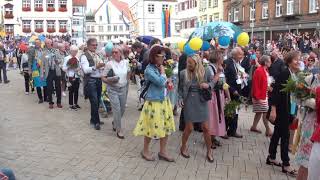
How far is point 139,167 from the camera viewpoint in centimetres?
621

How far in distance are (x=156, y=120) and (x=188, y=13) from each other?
60895mm

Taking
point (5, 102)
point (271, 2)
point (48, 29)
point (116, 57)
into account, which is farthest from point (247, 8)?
point (48, 29)

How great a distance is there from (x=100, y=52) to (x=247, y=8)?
34.0 meters

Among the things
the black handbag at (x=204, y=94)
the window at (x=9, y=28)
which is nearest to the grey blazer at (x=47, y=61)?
the black handbag at (x=204, y=94)

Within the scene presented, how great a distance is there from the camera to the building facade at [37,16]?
69.4 m

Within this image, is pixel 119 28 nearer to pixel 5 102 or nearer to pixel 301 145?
pixel 5 102

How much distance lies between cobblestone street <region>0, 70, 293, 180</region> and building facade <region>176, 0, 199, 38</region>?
52881 mm

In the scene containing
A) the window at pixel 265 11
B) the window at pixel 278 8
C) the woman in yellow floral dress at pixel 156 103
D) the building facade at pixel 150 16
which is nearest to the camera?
the woman in yellow floral dress at pixel 156 103

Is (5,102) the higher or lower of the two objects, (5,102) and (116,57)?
the lower

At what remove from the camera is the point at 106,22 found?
96.7 meters

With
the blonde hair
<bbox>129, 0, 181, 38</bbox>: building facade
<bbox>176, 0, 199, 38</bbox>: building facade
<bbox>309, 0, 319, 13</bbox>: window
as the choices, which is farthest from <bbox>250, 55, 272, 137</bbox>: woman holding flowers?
<bbox>129, 0, 181, 38</bbox>: building facade

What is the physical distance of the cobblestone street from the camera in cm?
589

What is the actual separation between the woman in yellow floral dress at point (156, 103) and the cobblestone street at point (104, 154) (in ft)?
1.69

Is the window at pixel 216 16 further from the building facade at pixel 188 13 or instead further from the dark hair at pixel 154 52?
the dark hair at pixel 154 52
